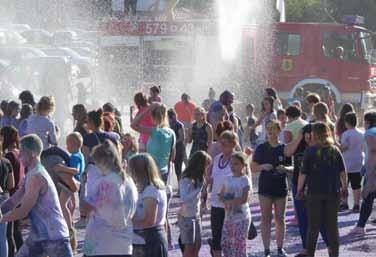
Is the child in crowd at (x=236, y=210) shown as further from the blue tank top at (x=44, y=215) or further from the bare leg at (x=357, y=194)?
the bare leg at (x=357, y=194)

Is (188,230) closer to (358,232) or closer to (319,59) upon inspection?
(358,232)

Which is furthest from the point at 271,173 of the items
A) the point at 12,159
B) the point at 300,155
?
the point at 12,159

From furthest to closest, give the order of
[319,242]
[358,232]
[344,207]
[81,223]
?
[344,207]
[81,223]
[358,232]
[319,242]

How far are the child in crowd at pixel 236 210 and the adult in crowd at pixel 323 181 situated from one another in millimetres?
1061

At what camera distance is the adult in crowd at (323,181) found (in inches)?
450

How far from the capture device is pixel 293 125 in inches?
535

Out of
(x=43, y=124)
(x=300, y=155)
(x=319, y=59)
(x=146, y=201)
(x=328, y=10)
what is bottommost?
(x=146, y=201)

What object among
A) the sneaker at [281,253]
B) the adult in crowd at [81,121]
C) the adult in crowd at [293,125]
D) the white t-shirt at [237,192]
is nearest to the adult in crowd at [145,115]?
the adult in crowd at [81,121]

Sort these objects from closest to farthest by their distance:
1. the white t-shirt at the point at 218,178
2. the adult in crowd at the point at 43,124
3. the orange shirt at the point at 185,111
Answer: the white t-shirt at the point at 218,178, the adult in crowd at the point at 43,124, the orange shirt at the point at 185,111

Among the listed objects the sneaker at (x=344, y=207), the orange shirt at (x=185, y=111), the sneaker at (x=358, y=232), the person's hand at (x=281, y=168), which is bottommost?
the sneaker at (x=358, y=232)

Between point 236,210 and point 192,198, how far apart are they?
430 mm

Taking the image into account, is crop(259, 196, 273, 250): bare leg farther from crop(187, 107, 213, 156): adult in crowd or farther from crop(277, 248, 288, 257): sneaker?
crop(187, 107, 213, 156): adult in crowd

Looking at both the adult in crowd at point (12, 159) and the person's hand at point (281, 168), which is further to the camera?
the person's hand at point (281, 168)

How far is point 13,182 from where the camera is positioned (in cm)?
1065
